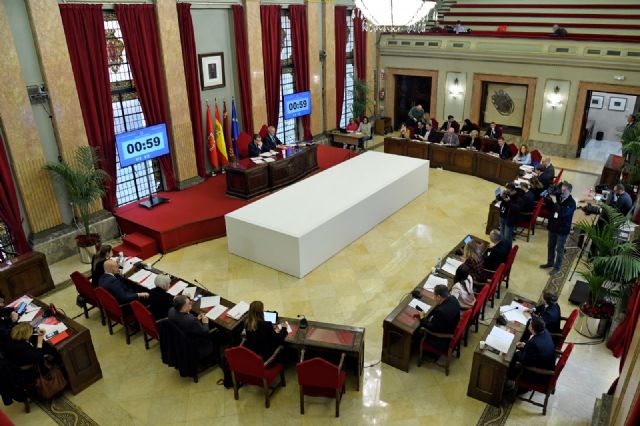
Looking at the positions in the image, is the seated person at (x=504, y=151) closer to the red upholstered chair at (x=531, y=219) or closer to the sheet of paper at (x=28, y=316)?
the red upholstered chair at (x=531, y=219)

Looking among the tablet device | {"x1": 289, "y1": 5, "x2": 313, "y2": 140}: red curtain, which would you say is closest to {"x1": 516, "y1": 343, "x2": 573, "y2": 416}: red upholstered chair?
the tablet device

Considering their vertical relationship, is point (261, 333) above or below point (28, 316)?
above

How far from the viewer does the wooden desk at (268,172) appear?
10453 mm

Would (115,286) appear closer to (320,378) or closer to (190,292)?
(190,292)

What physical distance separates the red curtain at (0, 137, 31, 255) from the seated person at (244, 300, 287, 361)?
5.28 meters

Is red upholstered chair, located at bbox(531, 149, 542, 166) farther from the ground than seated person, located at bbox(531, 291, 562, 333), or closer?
farther from the ground

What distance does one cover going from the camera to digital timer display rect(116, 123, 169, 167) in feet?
30.3

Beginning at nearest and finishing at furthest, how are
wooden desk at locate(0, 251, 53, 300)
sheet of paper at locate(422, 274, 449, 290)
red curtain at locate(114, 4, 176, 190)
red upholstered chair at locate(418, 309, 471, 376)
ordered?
red upholstered chair at locate(418, 309, 471, 376) < sheet of paper at locate(422, 274, 449, 290) < wooden desk at locate(0, 251, 53, 300) < red curtain at locate(114, 4, 176, 190)

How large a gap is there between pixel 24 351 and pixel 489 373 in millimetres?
5221

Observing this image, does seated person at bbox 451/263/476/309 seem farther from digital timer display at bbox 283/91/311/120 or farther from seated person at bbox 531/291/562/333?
digital timer display at bbox 283/91/311/120

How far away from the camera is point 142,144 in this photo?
383 inches

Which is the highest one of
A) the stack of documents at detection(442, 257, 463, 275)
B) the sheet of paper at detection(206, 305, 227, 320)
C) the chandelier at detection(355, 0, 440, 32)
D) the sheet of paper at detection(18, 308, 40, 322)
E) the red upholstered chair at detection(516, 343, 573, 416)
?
the chandelier at detection(355, 0, 440, 32)

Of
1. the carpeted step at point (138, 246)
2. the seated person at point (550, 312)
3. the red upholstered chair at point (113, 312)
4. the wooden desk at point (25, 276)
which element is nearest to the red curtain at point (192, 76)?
the carpeted step at point (138, 246)

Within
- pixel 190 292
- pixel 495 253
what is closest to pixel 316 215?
pixel 190 292
